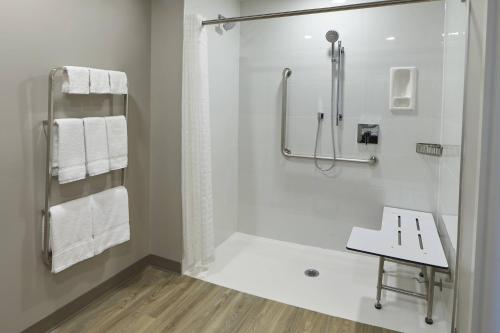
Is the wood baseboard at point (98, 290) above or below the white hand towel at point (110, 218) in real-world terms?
below

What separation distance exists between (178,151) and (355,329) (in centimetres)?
175

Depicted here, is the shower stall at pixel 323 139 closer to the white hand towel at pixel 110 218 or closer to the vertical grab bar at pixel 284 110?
the vertical grab bar at pixel 284 110

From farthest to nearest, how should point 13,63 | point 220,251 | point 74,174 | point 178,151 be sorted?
point 220,251 < point 178,151 < point 74,174 < point 13,63

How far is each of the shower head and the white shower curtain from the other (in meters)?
1.08

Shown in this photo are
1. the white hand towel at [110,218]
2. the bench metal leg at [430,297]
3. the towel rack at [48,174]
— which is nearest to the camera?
the towel rack at [48,174]

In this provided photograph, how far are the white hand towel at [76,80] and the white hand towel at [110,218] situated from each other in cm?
68

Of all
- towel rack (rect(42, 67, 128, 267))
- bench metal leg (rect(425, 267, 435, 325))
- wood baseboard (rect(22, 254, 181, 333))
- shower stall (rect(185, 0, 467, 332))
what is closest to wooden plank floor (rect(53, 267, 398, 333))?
wood baseboard (rect(22, 254, 181, 333))

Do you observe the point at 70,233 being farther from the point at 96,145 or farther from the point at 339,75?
the point at 339,75

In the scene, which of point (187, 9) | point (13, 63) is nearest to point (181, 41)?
point (187, 9)

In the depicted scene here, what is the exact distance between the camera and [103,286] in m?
2.54

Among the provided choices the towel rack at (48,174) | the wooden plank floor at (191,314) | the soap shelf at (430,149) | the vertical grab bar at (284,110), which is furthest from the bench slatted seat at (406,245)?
the towel rack at (48,174)

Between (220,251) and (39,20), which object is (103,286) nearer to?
(220,251)

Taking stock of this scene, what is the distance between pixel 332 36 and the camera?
307cm

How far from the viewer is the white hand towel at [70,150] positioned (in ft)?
6.60
